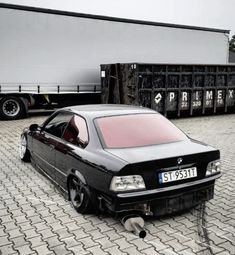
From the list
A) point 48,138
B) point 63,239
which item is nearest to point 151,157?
point 63,239

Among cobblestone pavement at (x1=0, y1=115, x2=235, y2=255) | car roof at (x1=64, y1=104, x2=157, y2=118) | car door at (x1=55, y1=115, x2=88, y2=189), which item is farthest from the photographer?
car roof at (x1=64, y1=104, x2=157, y2=118)

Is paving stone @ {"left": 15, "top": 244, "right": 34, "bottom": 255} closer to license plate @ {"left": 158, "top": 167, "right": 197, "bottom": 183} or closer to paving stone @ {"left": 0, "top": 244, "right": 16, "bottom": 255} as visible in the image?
paving stone @ {"left": 0, "top": 244, "right": 16, "bottom": 255}

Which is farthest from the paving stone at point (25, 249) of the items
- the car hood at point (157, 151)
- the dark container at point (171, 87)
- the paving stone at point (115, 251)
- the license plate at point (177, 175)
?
the dark container at point (171, 87)

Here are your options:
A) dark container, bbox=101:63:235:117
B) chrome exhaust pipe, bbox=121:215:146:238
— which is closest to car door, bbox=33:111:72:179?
chrome exhaust pipe, bbox=121:215:146:238

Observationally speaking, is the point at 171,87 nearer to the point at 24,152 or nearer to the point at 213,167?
the point at 24,152

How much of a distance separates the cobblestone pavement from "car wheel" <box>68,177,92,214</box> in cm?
11

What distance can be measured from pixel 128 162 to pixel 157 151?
0.52 metres

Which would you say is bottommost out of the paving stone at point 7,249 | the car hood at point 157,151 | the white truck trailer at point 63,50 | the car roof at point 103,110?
the paving stone at point 7,249

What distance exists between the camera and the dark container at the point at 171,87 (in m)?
12.2

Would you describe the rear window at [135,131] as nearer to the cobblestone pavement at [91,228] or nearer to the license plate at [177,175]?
the license plate at [177,175]

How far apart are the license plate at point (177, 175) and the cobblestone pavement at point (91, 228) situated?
23.8 inches

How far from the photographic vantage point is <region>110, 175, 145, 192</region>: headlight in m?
3.76

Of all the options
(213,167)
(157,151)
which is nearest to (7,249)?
(157,151)

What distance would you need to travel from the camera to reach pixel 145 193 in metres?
3.79
